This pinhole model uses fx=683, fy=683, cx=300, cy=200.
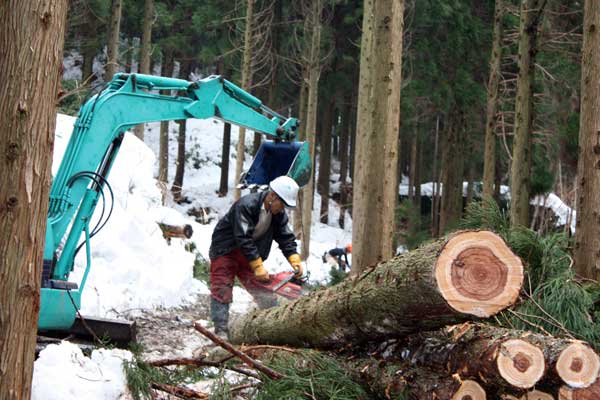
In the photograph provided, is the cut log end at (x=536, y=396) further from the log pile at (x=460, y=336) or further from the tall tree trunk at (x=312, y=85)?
the tall tree trunk at (x=312, y=85)

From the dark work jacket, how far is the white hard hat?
0.72 feet

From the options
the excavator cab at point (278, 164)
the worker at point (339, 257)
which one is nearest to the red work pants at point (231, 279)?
the excavator cab at point (278, 164)

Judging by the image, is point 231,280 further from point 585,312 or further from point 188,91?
point 585,312

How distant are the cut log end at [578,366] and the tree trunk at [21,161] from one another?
7.96ft

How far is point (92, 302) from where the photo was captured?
7668 mm

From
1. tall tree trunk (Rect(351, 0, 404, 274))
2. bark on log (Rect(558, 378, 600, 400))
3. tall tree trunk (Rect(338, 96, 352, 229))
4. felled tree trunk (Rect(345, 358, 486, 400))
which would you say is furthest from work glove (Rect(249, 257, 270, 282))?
tall tree trunk (Rect(338, 96, 352, 229))

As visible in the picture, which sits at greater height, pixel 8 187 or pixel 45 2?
pixel 45 2

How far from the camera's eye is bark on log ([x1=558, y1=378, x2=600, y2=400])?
3.29 metres

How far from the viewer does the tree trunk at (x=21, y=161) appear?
285cm

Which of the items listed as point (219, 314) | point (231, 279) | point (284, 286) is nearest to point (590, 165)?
point (284, 286)

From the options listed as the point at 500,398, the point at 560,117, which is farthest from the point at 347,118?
the point at 500,398

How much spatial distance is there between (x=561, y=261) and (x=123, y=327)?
3638 mm

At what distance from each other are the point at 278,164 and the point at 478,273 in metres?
5.07

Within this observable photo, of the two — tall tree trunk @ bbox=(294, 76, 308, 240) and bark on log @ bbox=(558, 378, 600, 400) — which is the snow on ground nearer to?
bark on log @ bbox=(558, 378, 600, 400)
